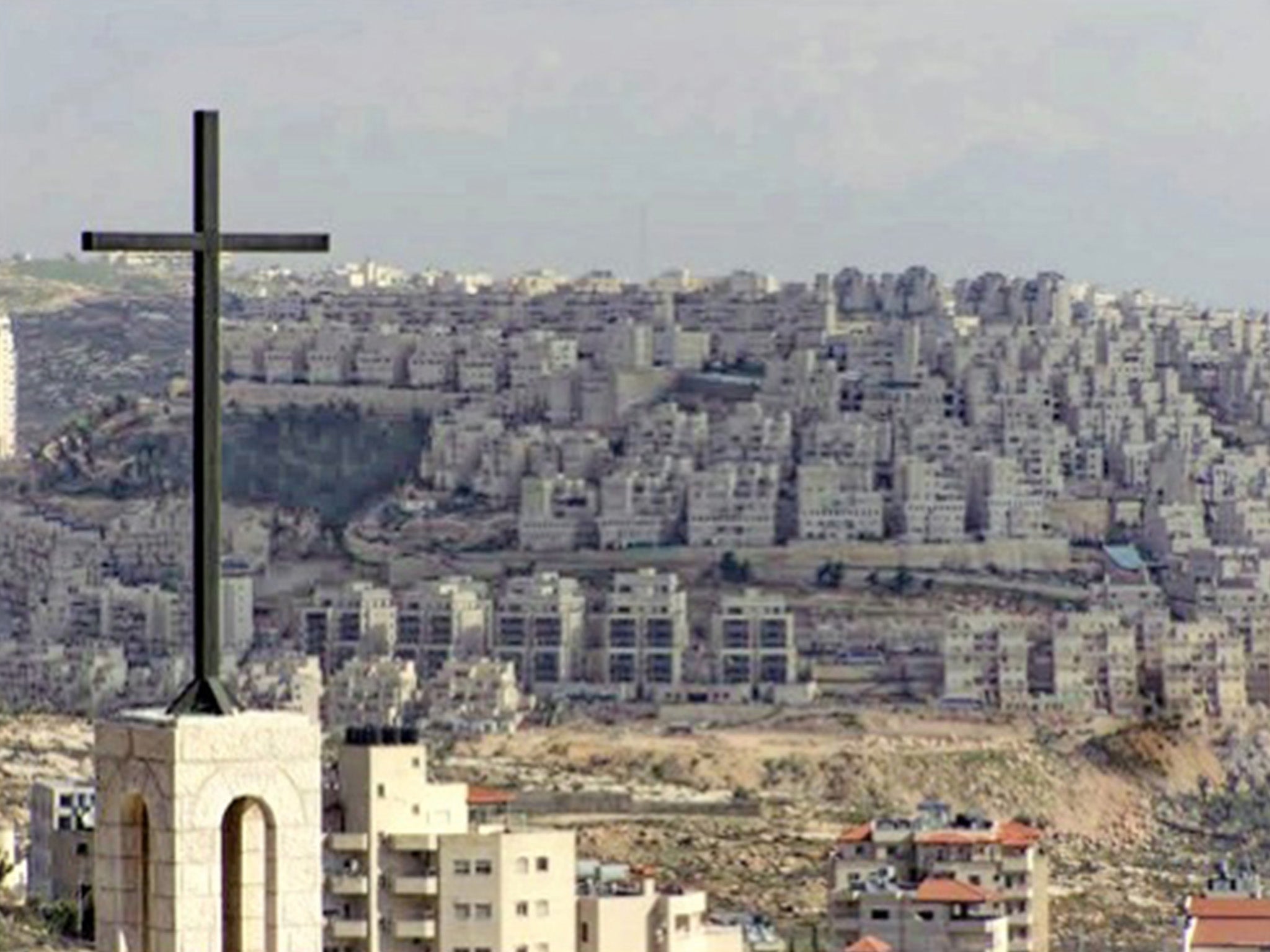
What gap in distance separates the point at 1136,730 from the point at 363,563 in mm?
12587

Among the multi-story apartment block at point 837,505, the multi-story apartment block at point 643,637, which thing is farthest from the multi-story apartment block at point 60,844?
the multi-story apartment block at point 837,505

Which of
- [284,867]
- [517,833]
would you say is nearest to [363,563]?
[517,833]

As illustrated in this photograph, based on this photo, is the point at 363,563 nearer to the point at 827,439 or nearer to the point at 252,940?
the point at 827,439

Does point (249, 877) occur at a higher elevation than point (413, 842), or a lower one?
higher

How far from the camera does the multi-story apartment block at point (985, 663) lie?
86750 mm

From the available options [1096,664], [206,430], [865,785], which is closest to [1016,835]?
[865,785]

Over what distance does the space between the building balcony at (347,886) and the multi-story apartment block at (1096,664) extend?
45115 mm

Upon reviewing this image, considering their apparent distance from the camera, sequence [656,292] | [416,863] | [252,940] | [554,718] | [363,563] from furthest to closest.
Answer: [656,292] < [363,563] < [554,718] < [416,863] < [252,940]

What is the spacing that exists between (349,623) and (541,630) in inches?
102

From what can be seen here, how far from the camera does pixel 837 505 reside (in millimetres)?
95000

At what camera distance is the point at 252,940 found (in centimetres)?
1022

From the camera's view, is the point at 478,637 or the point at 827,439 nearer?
the point at 478,637

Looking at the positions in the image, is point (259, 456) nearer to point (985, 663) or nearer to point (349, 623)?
point (349, 623)

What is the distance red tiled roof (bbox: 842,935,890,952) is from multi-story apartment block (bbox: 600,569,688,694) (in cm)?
3712
